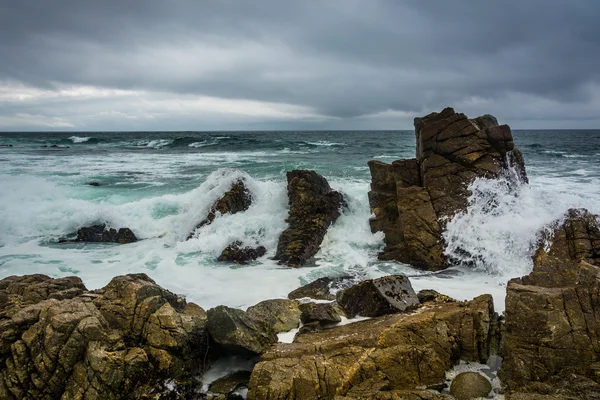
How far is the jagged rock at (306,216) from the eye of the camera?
1133 cm

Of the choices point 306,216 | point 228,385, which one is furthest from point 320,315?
point 306,216

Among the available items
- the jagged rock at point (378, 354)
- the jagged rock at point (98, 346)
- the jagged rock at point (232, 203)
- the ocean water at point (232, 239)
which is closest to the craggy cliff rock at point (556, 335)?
the jagged rock at point (378, 354)

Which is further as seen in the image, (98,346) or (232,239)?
(232,239)

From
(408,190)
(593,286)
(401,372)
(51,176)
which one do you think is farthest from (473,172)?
(51,176)

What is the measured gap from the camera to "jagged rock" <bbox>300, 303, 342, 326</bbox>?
666 cm

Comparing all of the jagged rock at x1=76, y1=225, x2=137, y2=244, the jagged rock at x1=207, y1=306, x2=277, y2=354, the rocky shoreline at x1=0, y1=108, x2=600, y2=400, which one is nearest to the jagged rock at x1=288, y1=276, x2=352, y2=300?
the rocky shoreline at x1=0, y1=108, x2=600, y2=400

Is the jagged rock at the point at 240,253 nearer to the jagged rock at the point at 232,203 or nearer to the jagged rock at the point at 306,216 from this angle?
the jagged rock at the point at 306,216

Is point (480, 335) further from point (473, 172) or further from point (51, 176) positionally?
point (51, 176)

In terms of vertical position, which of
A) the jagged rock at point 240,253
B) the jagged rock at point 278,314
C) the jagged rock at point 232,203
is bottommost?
the jagged rock at point 240,253

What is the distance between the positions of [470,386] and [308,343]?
215 centimetres

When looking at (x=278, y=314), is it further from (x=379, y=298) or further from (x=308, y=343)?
(x=379, y=298)

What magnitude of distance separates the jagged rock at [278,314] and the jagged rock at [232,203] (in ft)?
22.3

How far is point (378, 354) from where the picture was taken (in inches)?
204

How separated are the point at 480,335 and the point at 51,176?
1011 inches
